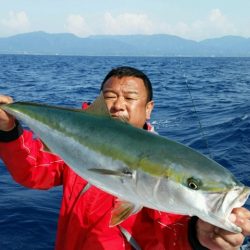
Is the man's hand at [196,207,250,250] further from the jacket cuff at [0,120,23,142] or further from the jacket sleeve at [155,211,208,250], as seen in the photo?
the jacket cuff at [0,120,23,142]

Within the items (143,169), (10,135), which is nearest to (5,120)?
(10,135)

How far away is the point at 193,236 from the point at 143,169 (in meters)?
1.01

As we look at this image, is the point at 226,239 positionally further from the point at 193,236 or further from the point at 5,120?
the point at 5,120

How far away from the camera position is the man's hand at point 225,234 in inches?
97.3

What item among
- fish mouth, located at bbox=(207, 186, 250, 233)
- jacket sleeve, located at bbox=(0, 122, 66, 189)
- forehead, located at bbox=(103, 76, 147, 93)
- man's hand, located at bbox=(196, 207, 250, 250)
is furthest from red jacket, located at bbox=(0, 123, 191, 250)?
fish mouth, located at bbox=(207, 186, 250, 233)

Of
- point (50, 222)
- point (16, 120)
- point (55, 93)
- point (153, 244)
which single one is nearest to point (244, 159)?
point (50, 222)

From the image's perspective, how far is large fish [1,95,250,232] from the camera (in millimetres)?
2207

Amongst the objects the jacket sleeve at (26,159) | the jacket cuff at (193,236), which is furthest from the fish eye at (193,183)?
the jacket sleeve at (26,159)

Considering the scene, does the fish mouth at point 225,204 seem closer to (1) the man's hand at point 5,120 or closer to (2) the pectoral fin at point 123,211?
(2) the pectoral fin at point 123,211

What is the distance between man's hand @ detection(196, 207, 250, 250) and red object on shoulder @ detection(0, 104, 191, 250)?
0.91 feet

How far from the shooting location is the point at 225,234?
2.66 meters

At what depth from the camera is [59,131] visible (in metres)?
2.89

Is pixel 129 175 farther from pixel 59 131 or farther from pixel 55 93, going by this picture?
pixel 55 93

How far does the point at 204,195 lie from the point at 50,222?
4.45 m
